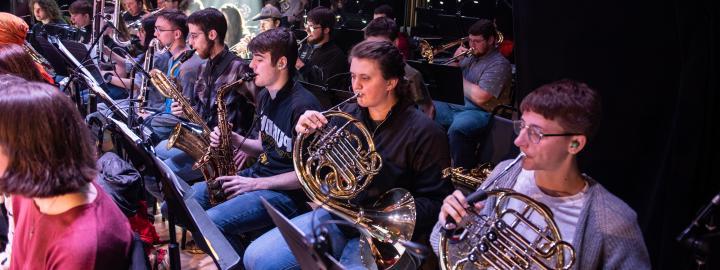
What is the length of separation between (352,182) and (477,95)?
2.77 m

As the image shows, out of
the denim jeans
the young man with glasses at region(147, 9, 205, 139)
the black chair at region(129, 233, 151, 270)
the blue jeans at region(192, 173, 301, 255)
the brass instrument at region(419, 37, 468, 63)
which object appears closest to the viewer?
the black chair at region(129, 233, 151, 270)

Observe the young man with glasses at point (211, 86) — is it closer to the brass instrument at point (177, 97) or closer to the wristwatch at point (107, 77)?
the brass instrument at point (177, 97)

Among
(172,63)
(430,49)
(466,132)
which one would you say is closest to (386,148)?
(466,132)

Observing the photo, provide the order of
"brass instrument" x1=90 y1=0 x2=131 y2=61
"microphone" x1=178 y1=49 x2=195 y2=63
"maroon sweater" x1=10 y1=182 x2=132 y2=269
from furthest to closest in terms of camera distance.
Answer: "brass instrument" x1=90 y1=0 x2=131 y2=61 → "microphone" x1=178 y1=49 x2=195 y2=63 → "maroon sweater" x1=10 y1=182 x2=132 y2=269

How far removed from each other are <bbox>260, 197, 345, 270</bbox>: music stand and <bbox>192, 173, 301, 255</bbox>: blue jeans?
1410mm

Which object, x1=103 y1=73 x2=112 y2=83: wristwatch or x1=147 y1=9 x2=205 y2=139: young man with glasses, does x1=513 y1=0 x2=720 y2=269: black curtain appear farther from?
x1=103 y1=73 x2=112 y2=83: wristwatch

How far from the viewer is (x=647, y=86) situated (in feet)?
8.97

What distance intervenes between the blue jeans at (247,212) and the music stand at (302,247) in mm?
1410

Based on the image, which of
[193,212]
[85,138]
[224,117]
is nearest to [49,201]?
[85,138]

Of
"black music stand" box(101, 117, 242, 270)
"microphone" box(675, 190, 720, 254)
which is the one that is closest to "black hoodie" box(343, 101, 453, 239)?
"black music stand" box(101, 117, 242, 270)

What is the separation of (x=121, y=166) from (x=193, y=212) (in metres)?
0.80

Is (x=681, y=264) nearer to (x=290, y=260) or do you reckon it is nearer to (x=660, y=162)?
(x=660, y=162)

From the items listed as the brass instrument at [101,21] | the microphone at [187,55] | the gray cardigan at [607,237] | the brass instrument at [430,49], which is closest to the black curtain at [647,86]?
the gray cardigan at [607,237]

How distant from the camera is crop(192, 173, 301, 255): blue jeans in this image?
329 cm
